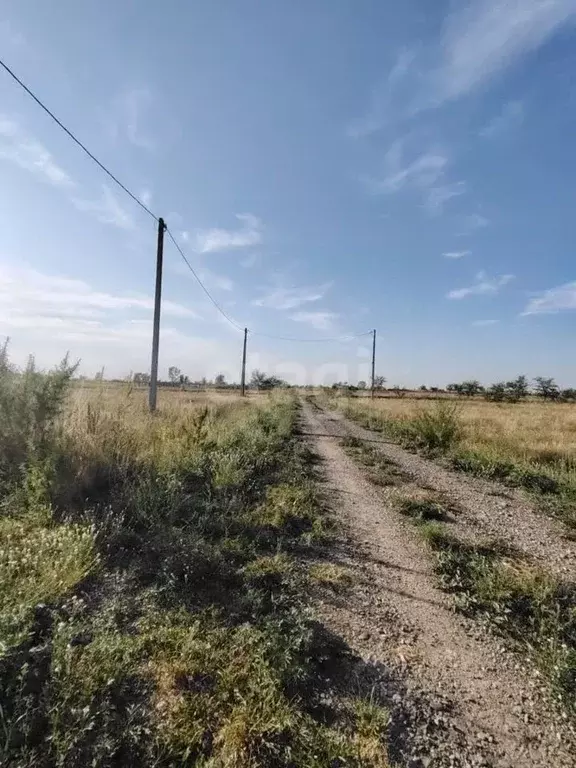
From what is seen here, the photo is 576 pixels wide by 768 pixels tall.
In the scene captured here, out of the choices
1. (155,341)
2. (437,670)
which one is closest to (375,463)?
(437,670)

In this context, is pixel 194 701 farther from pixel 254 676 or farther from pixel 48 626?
pixel 48 626

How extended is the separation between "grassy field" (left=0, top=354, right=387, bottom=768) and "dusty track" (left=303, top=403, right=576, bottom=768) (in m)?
0.25

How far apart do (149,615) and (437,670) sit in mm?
1964

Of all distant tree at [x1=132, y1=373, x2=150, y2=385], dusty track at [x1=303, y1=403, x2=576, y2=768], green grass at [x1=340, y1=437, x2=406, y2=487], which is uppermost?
distant tree at [x1=132, y1=373, x2=150, y2=385]

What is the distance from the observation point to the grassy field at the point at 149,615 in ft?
5.97

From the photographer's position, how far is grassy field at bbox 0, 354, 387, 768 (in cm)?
182

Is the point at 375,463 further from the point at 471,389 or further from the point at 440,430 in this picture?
the point at 471,389

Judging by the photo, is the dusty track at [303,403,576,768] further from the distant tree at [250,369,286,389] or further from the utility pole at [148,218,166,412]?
the distant tree at [250,369,286,389]

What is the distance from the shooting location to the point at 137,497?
179 inches

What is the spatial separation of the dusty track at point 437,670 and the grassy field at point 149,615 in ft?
0.81

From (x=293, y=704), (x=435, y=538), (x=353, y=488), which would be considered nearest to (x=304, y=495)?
(x=353, y=488)

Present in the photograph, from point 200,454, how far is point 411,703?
5.35 metres

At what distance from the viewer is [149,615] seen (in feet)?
8.84

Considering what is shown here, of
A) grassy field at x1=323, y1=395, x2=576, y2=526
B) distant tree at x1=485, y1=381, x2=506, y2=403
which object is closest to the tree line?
distant tree at x1=485, y1=381, x2=506, y2=403
